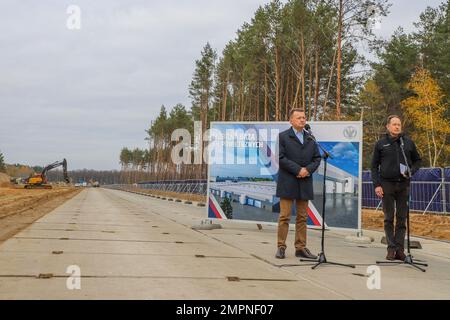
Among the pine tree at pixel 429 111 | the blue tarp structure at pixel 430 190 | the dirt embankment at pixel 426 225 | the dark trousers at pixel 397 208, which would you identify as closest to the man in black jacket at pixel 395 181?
the dark trousers at pixel 397 208

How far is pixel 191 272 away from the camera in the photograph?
5727mm

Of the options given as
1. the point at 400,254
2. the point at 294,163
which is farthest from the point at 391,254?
the point at 294,163

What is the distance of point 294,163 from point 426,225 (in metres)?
10.6

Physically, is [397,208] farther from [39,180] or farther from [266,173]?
[39,180]

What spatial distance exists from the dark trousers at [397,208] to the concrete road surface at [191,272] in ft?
1.57

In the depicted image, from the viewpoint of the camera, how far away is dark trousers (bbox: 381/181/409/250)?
7324 millimetres

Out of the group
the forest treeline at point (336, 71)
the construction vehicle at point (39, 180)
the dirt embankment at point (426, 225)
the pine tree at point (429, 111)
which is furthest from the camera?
the construction vehicle at point (39, 180)

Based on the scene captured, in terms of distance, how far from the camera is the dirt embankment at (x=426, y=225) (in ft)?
43.3

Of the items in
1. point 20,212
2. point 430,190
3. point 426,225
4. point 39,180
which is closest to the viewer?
point 426,225

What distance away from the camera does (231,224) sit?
14047 millimetres

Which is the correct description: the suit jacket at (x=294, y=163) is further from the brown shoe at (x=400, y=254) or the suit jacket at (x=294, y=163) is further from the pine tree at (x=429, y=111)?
the pine tree at (x=429, y=111)

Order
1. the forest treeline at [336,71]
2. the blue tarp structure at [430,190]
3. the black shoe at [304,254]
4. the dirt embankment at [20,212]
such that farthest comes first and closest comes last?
the forest treeline at [336,71]
the blue tarp structure at [430,190]
the dirt embankment at [20,212]
the black shoe at [304,254]

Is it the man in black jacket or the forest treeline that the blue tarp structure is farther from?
the man in black jacket
